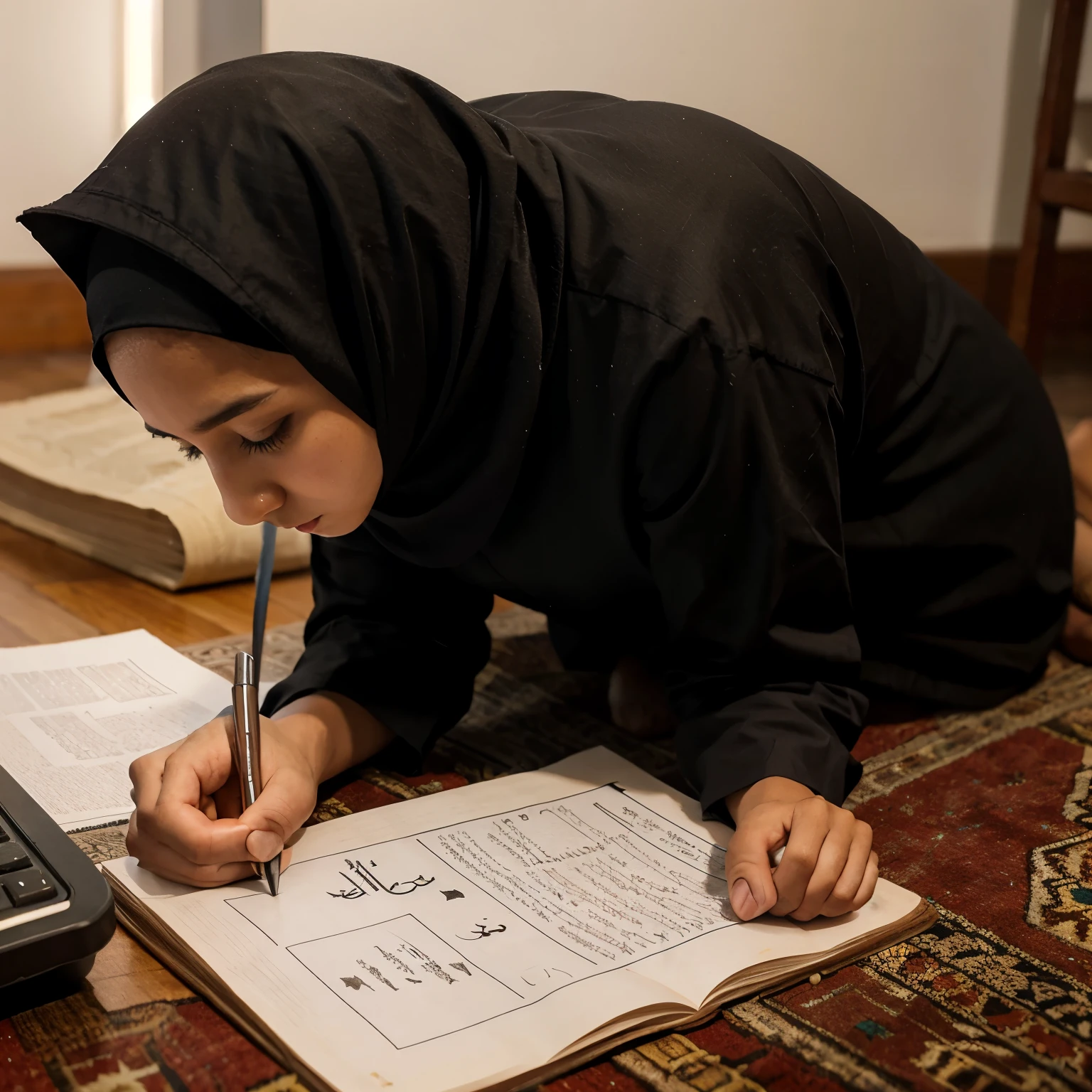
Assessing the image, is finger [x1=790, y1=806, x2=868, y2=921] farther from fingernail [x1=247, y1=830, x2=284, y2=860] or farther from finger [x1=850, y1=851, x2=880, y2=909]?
fingernail [x1=247, y1=830, x2=284, y2=860]

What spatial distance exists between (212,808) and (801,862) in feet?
1.12

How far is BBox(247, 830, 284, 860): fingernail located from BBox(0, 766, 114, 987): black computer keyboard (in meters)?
0.09

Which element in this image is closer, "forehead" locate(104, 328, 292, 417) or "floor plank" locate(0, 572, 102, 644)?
"forehead" locate(104, 328, 292, 417)

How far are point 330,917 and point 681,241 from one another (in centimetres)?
45

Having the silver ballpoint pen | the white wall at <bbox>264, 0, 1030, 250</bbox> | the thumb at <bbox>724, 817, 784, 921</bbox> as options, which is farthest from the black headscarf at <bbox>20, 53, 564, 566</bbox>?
A: the white wall at <bbox>264, 0, 1030, 250</bbox>

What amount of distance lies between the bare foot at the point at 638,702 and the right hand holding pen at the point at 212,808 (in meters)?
0.29

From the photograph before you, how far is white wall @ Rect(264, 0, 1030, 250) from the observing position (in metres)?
1.64

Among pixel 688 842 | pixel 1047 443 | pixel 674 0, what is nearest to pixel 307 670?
pixel 688 842

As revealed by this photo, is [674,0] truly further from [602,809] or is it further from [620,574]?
[602,809]

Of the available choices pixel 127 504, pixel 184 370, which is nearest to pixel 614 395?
pixel 184 370

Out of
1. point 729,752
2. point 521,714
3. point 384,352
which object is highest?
point 384,352

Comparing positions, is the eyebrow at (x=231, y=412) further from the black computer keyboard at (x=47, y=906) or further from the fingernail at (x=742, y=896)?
the fingernail at (x=742, y=896)

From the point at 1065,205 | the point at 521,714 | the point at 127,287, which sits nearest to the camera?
the point at 127,287

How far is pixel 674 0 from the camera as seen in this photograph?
1.89 meters
